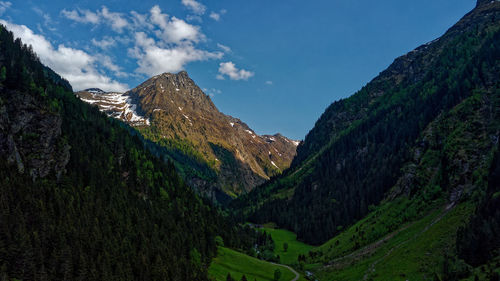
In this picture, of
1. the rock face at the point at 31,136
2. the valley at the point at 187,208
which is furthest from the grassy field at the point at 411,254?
the rock face at the point at 31,136

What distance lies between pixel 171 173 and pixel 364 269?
350 feet

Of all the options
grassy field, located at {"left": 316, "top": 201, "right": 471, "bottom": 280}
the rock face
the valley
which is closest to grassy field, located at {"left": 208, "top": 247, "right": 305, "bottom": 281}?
the valley

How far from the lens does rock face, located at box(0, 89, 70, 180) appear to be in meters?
91.9

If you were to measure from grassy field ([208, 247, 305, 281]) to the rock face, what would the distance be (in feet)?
196

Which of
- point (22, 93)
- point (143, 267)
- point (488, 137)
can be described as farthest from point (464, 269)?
point (22, 93)

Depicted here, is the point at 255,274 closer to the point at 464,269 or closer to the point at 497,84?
the point at 464,269

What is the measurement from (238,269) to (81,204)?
173 ft

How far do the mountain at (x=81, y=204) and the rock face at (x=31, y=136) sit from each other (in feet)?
1.03

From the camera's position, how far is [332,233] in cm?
18275

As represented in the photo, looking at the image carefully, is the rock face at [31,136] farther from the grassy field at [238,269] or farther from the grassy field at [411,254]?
the grassy field at [411,254]

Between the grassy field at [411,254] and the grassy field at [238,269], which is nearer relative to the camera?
the grassy field at [411,254]

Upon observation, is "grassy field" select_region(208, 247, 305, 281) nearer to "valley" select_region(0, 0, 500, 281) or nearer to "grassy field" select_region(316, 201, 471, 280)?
"valley" select_region(0, 0, 500, 281)

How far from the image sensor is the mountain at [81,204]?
6481cm

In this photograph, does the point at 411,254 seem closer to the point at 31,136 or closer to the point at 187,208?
the point at 187,208
